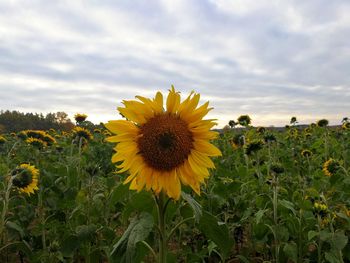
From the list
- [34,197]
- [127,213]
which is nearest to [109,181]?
[34,197]

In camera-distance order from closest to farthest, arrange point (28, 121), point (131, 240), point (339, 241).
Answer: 1. point (131, 240)
2. point (339, 241)
3. point (28, 121)

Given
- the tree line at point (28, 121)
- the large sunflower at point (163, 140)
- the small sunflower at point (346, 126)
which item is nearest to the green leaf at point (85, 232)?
the large sunflower at point (163, 140)

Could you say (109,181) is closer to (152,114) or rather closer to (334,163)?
(152,114)

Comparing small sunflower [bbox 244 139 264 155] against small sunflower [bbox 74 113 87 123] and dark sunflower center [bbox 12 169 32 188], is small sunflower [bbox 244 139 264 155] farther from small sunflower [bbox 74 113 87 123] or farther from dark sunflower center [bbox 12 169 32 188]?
small sunflower [bbox 74 113 87 123]

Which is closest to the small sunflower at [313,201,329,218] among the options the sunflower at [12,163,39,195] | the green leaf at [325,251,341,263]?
the green leaf at [325,251,341,263]

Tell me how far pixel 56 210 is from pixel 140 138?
Result: 91.7 inches

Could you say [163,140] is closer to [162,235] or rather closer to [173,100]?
[173,100]

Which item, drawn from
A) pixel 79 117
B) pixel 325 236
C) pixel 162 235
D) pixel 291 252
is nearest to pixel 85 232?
pixel 162 235

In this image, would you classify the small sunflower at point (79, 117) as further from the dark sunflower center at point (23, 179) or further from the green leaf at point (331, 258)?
the green leaf at point (331, 258)

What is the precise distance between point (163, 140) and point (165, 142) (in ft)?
0.05

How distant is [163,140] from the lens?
6.89ft

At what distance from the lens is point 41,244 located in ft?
13.5

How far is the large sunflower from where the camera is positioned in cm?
212

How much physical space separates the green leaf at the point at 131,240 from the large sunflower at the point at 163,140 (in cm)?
25
